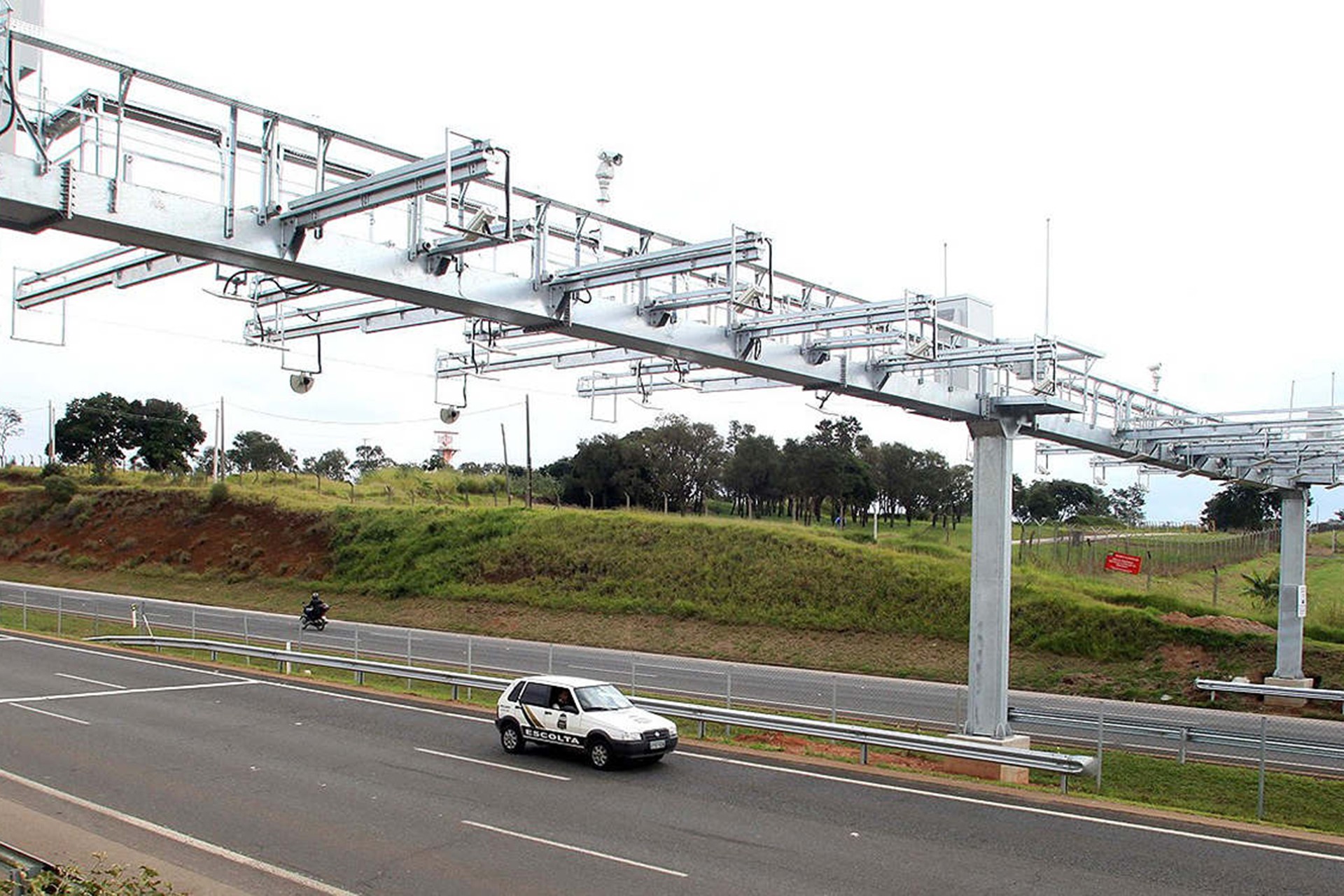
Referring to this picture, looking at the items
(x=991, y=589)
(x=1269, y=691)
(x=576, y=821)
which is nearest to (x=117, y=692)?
(x=576, y=821)

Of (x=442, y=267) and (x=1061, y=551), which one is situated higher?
(x=442, y=267)

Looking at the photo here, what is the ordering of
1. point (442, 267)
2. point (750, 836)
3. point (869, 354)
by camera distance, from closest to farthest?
point (442, 267) → point (750, 836) → point (869, 354)

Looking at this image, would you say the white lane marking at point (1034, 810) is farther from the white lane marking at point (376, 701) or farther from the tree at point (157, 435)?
the tree at point (157, 435)

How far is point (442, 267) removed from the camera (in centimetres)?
1130

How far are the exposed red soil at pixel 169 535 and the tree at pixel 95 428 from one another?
2834cm

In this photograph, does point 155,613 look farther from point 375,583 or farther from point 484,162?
point 484,162

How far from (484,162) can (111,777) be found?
10890mm

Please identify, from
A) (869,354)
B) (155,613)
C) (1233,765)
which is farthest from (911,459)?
(869,354)

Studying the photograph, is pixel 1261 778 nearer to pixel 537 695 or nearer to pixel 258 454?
pixel 537 695

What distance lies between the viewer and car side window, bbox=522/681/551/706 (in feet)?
56.6

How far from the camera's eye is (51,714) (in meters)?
20.1

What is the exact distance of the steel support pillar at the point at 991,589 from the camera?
17.4 meters

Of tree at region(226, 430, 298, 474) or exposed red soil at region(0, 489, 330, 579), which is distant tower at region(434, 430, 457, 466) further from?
tree at region(226, 430, 298, 474)

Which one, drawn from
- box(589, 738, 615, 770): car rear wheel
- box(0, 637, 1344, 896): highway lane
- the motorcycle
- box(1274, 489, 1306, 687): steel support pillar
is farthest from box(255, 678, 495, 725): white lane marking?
box(1274, 489, 1306, 687): steel support pillar
